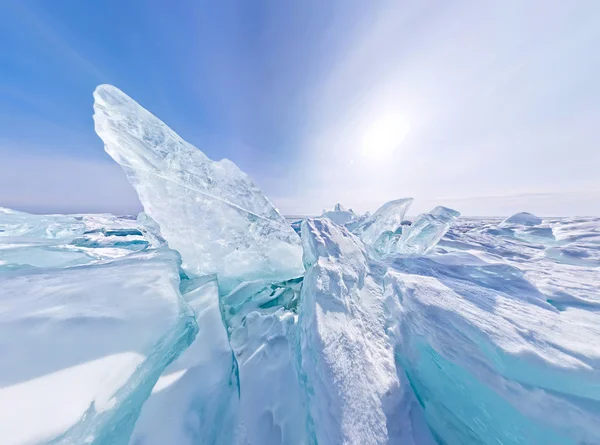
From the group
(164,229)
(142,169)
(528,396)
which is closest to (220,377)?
(528,396)

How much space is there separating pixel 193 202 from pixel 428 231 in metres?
5.20

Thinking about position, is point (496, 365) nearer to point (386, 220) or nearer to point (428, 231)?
point (428, 231)

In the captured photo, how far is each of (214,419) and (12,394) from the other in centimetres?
81

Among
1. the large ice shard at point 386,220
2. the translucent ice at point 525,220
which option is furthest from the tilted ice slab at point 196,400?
the translucent ice at point 525,220

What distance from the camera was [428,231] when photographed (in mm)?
4980

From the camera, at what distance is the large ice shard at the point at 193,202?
8.01 feet

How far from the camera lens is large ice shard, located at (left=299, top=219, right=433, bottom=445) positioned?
85cm

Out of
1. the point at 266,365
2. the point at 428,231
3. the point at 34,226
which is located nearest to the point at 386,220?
the point at 428,231

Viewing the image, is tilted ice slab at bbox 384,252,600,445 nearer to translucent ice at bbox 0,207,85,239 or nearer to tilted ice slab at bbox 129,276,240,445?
tilted ice slab at bbox 129,276,240,445

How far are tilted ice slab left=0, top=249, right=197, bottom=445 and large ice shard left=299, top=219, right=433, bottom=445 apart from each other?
82 centimetres

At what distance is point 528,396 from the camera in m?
0.79

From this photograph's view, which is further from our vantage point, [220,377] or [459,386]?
[220,377]

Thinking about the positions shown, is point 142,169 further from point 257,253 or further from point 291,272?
point 291,272

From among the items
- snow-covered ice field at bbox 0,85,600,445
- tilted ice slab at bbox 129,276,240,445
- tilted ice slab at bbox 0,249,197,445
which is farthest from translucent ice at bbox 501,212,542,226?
tilted ice slab at bbox 0,249,197,445
